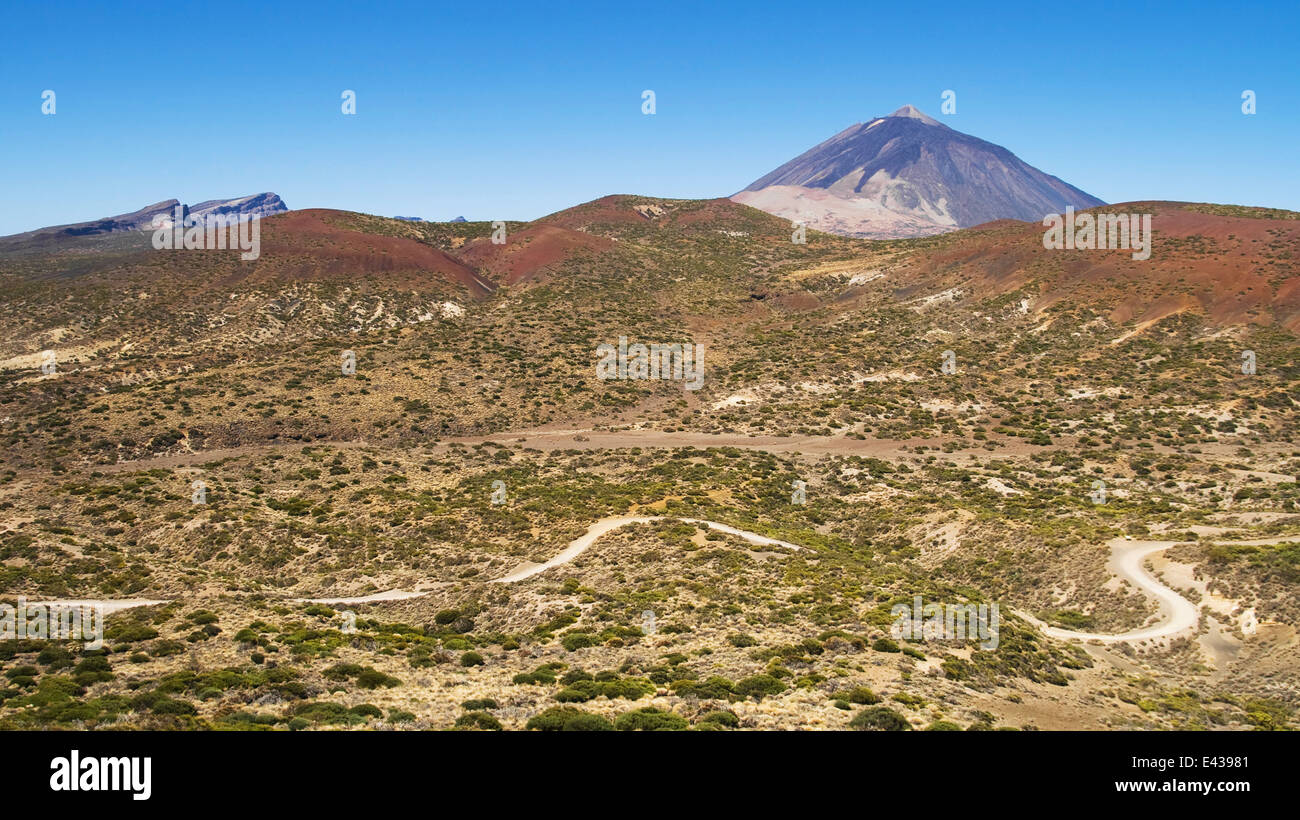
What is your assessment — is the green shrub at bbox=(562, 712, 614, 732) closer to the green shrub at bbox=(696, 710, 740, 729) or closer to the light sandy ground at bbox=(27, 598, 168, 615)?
the green shrub at bbox=(696, 710, 740, 729)

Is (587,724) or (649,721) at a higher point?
(587,724)

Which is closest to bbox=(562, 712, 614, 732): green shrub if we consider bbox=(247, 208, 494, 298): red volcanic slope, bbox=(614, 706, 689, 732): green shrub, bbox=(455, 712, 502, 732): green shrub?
bbox=(614, 706, 689, 732): green shrub

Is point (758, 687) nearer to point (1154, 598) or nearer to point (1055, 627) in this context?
point (1055, 627)

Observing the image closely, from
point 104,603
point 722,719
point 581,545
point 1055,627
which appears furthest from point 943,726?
point 104,603

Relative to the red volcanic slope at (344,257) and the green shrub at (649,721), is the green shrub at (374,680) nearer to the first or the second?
the green shrub at (649,721)

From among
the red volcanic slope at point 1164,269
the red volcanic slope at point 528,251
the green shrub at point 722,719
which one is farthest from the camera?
the red volcanic slope at point 528,251

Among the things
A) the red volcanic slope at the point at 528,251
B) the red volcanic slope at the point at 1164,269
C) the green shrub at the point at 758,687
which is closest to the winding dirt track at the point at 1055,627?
the green shrub at the point at 758,687
